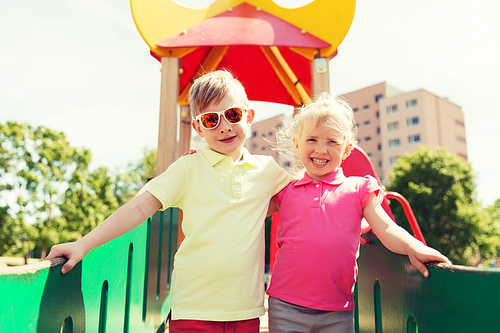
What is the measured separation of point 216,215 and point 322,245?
426 millimetres

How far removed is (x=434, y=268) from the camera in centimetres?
94

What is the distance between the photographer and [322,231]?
1404 mm

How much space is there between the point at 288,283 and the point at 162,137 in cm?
178

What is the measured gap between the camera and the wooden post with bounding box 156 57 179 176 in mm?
2764

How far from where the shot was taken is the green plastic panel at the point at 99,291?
769 millimetres

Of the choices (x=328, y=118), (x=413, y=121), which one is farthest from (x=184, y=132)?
(x=413, y=121)

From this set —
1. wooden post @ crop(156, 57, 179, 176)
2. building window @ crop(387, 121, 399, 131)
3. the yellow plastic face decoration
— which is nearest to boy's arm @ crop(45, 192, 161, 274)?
wooden post @ crop(156, 57, 179, 176)

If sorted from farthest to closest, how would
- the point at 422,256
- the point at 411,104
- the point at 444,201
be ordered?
the point at 411,104 < the point at 444,201 < the point at 422,256

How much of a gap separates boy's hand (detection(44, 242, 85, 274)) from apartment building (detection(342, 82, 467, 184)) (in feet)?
129

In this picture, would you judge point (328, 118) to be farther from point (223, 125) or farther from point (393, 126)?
point (393, 126)

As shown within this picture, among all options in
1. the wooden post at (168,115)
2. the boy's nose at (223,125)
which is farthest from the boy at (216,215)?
the wooden post at (168,115)

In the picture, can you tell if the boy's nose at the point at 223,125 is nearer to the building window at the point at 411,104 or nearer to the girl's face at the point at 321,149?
the girl's face at the point at 321,149

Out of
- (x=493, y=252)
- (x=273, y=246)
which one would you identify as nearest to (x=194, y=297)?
(x=273, y=246)

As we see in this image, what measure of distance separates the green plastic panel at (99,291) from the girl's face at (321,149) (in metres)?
0.88
